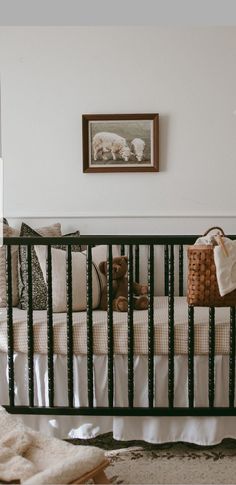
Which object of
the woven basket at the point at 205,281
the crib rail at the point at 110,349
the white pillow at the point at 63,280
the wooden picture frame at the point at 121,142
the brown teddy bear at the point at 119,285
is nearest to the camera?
the woven basket at the point at 205,281

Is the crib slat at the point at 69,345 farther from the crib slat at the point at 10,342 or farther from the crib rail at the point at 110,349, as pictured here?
the crib slat at the point at 10,342

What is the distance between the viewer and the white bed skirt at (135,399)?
2.20 meters

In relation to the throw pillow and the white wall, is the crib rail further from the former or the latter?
the white wall

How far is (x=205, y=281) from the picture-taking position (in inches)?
75.8

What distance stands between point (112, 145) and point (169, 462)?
5.70 ft

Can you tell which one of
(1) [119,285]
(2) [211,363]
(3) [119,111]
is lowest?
(2) [211,363]

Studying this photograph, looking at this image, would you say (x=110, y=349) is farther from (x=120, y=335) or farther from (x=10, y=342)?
(x=10, y=342)

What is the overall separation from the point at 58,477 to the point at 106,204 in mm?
2094

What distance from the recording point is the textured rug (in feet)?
6.48

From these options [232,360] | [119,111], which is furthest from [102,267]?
[119,111]

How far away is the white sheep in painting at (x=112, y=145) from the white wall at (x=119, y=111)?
0.35 ft

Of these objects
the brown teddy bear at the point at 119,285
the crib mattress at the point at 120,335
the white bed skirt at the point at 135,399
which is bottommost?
the white bed skirt at the point at 135,399

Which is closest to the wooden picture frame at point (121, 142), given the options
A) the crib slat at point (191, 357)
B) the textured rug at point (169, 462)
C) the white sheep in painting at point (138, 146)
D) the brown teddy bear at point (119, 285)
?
the white sheep in painting at point (138, 146)

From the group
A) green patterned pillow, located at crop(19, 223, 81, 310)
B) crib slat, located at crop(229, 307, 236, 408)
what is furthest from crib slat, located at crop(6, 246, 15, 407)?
crib slat, located at crop(229, 307, 236, 408)
